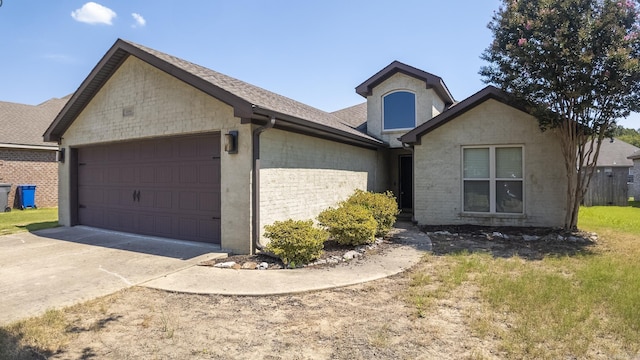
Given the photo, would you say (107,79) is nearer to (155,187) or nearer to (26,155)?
(155,187)

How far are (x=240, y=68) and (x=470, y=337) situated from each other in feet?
39.8

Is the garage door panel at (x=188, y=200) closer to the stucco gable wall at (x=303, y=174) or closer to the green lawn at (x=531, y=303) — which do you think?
the stucco gable wall at (x=303, y=174)

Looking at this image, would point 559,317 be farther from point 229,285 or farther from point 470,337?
point 229,285

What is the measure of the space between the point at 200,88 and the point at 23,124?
17165 millimetres

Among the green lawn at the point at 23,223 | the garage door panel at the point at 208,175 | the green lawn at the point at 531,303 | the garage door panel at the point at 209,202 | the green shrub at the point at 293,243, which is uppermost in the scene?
the garage door panel at the point at 208,175

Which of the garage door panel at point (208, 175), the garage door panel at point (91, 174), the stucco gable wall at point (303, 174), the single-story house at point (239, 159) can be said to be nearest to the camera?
the single-story house at point (239, 159)

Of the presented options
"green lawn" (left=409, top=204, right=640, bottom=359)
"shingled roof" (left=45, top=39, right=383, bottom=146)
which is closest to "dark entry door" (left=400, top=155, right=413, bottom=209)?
"shingled roof" (left=45, top=39, right=383, bottom=146)

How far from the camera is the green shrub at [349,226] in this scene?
768cm

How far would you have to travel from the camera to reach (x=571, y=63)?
8.16m

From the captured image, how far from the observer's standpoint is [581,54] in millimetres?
7879

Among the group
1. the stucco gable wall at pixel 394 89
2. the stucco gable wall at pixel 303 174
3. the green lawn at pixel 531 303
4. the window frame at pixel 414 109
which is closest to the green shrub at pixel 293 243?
the stucco gable wall at pixel 303 174

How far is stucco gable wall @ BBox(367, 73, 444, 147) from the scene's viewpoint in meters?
13.9

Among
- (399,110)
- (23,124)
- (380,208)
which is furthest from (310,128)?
(23,124)

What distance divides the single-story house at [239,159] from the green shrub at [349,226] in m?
1.12
